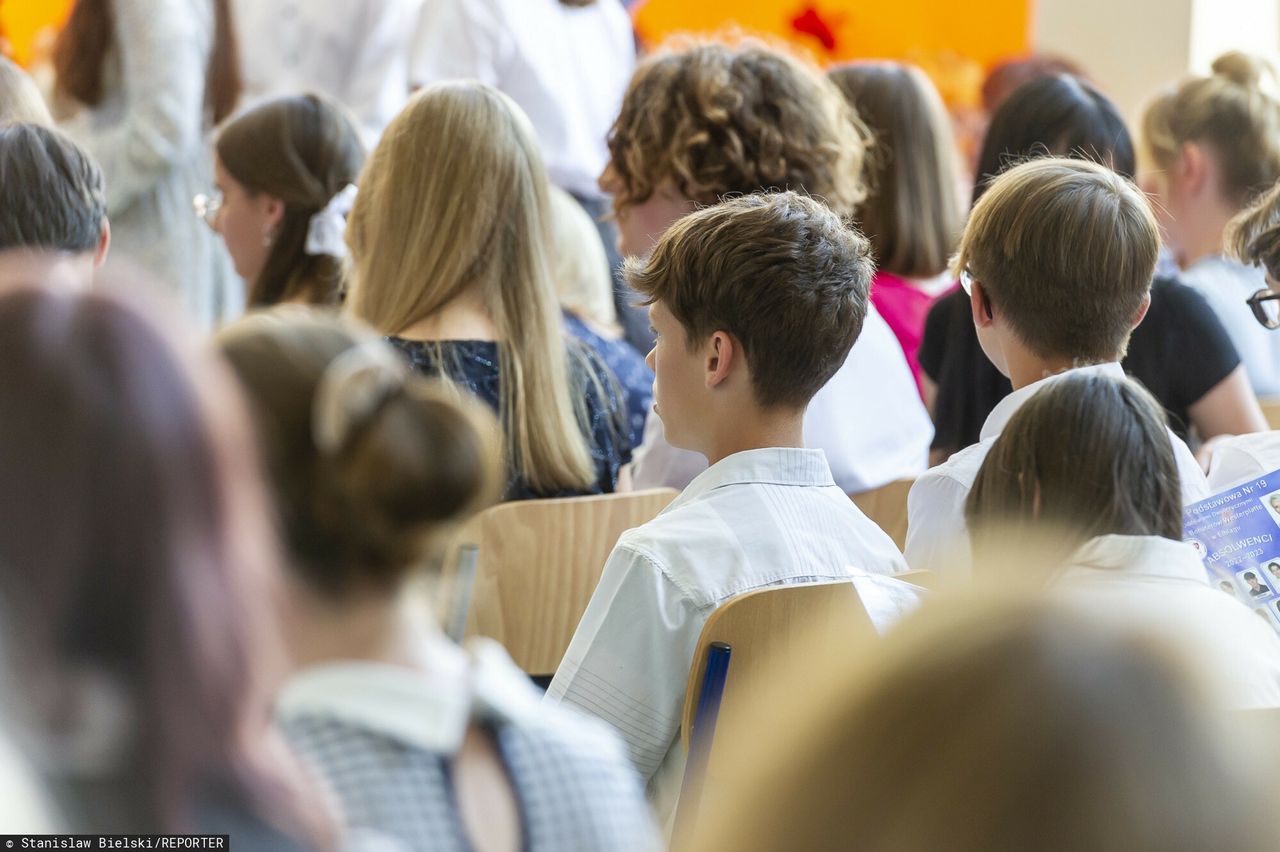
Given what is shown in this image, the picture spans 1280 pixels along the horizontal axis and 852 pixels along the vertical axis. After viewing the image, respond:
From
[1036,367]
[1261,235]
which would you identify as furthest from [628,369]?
[1261,235]

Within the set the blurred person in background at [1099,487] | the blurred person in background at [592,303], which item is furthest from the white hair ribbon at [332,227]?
the blurred person in background at [1099,487]

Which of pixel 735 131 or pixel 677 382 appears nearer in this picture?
pixel 677 382

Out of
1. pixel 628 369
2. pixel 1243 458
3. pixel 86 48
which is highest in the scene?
pixel 86 48

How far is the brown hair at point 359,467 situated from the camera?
89cm

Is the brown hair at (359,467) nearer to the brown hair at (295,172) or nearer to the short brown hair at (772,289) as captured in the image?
the short brown hair at (772,289)

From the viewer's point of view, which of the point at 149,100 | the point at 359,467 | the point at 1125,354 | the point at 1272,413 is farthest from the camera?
the point at 149,100

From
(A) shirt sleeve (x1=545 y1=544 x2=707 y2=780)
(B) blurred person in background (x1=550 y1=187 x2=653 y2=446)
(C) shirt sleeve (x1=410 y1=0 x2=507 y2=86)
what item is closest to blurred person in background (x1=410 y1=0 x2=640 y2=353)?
(C) shirt sleeve (x1=410 y1=0 x2=507 y2=86)

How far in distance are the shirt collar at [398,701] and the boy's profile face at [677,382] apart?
2.94 feet

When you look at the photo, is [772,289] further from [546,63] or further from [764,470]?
[546,63]

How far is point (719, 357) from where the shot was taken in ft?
5.83

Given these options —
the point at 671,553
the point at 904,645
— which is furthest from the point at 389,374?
the point at 671,553

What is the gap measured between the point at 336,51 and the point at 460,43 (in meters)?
0.44

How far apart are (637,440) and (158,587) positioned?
201 cm

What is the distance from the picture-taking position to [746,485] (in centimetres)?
168
